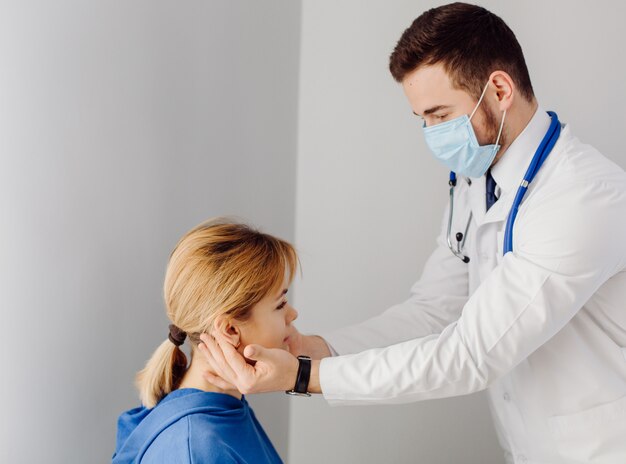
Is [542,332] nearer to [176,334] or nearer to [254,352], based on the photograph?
[254,352]

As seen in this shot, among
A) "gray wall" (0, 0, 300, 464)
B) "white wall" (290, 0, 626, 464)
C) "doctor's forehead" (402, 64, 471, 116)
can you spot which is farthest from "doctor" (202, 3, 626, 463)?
"white wall" (290, 0, 626, 464)

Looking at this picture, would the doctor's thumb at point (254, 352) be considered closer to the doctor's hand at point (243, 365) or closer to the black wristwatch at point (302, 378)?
the doctor's hand at point (243, 365)

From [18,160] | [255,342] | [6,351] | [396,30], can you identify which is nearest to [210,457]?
[255,342]

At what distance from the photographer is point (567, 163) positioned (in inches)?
59.6

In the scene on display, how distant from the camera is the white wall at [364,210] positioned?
2293 millimetres

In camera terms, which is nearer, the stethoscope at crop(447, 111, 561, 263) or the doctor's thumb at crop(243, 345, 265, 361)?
the doctor's thumb at crop(243, 345, 265, 361)

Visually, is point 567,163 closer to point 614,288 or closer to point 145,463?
point 614,288

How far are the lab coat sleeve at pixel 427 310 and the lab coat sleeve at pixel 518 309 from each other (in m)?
0.35

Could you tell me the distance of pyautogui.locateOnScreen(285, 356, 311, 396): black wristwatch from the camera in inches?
57.6

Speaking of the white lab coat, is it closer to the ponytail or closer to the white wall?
the ponytail

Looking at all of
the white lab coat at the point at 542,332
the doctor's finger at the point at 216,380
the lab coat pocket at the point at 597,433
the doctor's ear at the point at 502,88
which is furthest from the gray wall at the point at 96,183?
the lab coat pocket at the point at 597,433

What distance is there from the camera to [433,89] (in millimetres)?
1573

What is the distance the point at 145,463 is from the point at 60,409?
22cm

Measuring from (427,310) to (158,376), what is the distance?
30.7 inches
